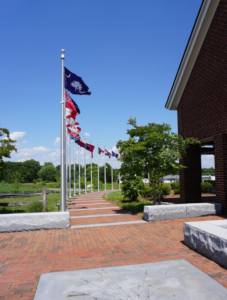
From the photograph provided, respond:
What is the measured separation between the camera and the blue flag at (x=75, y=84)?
1152cm

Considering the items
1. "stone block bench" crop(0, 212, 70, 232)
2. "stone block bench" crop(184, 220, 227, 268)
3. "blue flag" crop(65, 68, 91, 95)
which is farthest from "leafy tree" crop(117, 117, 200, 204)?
"stone block bench" crop(184, 220, 227, 268)

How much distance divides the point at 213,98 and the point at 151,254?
24.4 feet

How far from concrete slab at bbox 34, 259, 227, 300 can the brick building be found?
655cm

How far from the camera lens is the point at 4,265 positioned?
554 cm

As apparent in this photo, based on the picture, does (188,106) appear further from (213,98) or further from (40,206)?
(40,206)

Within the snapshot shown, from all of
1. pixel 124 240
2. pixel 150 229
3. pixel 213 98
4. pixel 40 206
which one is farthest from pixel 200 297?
pixel 40 206

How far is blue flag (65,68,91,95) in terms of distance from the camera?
11.5 m

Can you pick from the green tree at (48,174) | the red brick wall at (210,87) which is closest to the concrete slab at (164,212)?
the red brick wall at (210,87)

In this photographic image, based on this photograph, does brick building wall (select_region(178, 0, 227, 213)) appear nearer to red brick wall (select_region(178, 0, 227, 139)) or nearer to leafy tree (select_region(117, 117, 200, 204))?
red brick wall (select_region(178, 0, 227, 139))

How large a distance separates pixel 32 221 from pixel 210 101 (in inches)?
335

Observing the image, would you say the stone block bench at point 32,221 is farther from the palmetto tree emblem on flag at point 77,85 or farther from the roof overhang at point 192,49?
the roof overhang at point 192,49

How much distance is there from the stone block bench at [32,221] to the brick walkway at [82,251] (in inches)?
10.0

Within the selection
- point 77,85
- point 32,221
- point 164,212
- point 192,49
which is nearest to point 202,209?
point 164,212

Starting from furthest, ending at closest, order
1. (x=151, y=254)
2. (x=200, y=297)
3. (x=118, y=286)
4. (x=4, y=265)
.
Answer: (x=151, y=254) < (x=4, y=265) < (x=118, y=286) < (x=200, y=297)
